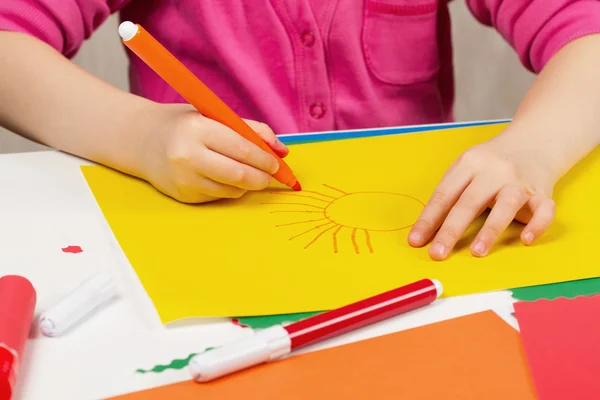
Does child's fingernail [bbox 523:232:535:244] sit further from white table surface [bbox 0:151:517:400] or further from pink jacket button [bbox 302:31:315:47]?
pink jacket button [bbox 302:31:315:47]

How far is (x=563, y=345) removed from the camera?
0.33 m

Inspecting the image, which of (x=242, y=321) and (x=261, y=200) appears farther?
(x=261, y=200)

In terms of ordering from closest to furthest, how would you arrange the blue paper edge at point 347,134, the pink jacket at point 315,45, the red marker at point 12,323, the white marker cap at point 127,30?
the red marker at point 12,323, the white marker cap at point 127,30, the blue paper edge at point 347,134, the pink jacket at point 315,45

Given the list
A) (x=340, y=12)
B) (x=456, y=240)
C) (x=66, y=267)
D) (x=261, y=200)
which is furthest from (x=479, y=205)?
(x=340, y=12)

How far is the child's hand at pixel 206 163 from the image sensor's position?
48 centimetres

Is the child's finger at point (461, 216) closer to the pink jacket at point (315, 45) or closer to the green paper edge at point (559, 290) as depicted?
the green paper edge at point (559, 290)

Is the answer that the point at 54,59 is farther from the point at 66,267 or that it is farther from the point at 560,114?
the point at 560,114

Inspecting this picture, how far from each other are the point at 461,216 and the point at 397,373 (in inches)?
6.1

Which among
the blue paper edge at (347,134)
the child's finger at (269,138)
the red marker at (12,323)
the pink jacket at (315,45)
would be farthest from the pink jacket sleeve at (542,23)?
the red marker at (12,323)

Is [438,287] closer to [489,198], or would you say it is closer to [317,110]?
[489,198]

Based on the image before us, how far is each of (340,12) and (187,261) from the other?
1.39 ft

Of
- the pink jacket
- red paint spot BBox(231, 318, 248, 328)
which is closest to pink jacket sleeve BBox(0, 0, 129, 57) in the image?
the pink jacket

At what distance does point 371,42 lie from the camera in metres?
0.78

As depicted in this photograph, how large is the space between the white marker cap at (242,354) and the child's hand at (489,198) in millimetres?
129
